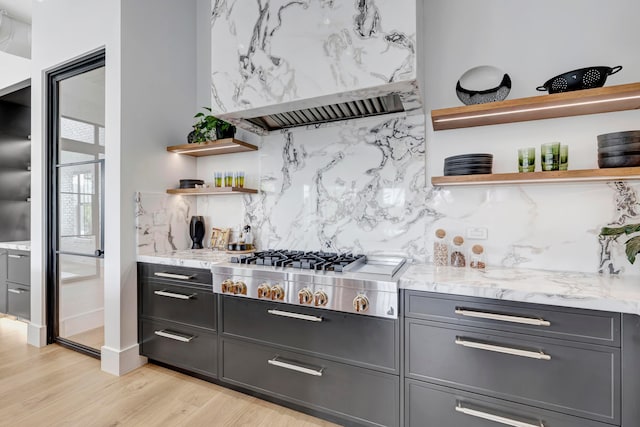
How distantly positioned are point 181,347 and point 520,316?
2187 millimetres

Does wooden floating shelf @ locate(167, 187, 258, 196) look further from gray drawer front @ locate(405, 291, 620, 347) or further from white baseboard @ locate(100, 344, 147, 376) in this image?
gray drawer front @ locate(405, 291, 620, 347)

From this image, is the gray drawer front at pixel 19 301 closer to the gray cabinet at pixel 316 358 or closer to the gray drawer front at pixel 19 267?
the gray drawer front at pixel 19 267

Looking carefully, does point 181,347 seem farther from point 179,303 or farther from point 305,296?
point 305,296

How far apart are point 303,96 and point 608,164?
5.48 feet

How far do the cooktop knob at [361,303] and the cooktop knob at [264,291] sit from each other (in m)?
Result: 0.55

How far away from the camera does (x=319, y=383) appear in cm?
177

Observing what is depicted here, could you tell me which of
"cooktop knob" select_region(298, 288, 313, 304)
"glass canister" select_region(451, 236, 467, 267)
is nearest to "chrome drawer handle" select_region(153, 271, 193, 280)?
"cooktop knob" select_region(298, 288, 313, 304)

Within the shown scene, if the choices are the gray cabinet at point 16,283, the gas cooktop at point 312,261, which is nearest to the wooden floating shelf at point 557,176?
the gas cooktop at point 312,261

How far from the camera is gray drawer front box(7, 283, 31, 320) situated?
3246 millimetres

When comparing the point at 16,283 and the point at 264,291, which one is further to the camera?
the point at 16,283

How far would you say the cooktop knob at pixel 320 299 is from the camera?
170cm

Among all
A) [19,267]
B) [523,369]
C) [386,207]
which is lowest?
[523,369]

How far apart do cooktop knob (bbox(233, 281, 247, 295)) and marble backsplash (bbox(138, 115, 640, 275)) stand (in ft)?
2.38

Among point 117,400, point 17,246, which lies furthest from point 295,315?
point 17,246
